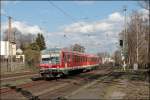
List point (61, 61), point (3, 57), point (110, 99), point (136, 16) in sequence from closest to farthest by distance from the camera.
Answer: point (110, 99) < point (61, 61) < point (136, 16) < point (3, 57)

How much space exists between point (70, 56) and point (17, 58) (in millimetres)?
43873

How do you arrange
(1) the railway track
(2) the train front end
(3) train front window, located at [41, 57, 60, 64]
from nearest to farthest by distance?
1. (1) the railway track
2. (2) the train front end
3. (3) train front window, located at [41, 57, 60, 64]

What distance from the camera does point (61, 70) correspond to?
3853 centimetres

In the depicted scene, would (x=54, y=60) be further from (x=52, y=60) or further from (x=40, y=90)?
(x=40, y=90)

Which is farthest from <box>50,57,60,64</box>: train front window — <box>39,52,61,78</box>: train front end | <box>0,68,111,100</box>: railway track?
<box>0,68,111,100</box>: railway track

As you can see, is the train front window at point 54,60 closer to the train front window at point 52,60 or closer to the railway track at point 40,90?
the train front window at point 52,60

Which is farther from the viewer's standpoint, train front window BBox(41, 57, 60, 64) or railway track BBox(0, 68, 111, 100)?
train front window BBox(41, 57, 60, 64)

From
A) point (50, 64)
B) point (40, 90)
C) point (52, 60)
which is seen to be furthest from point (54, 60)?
point (40, 90)

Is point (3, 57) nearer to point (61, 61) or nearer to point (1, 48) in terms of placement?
point (1, 48)

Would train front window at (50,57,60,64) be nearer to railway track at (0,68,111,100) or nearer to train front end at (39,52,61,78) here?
train front end at (39,52,61,78)

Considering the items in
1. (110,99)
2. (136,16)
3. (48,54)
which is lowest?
(110,99)

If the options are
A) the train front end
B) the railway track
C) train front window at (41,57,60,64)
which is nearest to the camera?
the railway track

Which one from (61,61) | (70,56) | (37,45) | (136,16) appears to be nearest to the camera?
(61,61)

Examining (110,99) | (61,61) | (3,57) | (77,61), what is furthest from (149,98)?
(3,57)
